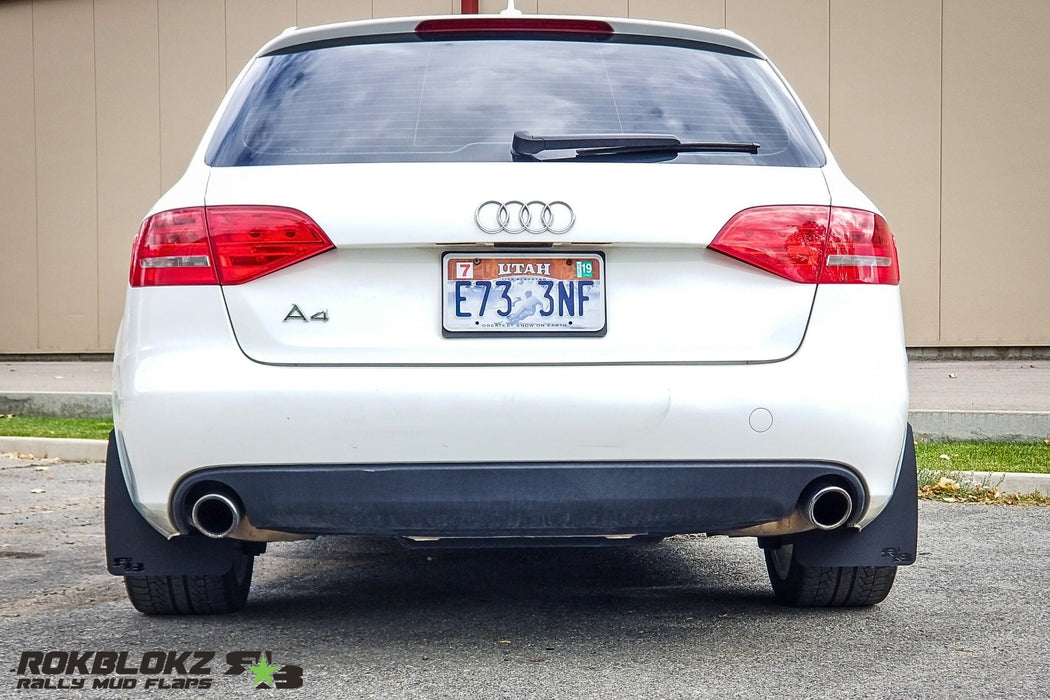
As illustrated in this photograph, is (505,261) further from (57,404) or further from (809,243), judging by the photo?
(57,404)

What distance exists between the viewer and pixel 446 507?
9.98 ft

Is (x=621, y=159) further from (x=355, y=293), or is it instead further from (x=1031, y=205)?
(x=1031, y=205)

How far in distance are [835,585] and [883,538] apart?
0.48 m

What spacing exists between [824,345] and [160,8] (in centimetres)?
1571

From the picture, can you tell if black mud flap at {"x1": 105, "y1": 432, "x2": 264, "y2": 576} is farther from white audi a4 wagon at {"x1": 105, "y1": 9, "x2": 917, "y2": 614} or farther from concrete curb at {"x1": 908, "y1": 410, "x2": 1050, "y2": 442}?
A: concrete curb at {"x1": 908, "y1": 410, "x2": 1050, "y2": 442}

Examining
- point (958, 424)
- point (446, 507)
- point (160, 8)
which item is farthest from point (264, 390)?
point (160, 8)

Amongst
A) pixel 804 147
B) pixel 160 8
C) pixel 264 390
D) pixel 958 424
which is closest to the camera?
pixel 264 390

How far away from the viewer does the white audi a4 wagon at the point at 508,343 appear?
3.01 m

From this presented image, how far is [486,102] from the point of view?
3.33 meters

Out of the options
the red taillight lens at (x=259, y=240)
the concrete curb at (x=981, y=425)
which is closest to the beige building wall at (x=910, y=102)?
the concrete curb at (x=981, y=425)

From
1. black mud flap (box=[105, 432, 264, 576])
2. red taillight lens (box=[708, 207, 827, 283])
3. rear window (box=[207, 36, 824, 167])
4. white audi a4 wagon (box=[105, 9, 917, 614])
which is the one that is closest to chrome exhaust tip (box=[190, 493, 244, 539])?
white audi a4 wagon (box=[105, 9, 917, 614])

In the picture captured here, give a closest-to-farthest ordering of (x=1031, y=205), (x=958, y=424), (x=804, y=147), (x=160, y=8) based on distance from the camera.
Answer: (x=804, y=147)
(x=958, y=424)
(x=1031, y=205)
(x=160, y=8)

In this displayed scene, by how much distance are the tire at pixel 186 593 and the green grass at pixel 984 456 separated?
14.4ft

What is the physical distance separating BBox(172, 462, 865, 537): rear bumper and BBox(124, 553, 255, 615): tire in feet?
2.25
